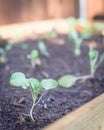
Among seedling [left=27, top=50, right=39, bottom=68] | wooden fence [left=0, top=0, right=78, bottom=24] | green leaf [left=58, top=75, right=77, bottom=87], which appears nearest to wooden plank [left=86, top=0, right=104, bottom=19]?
wooden fence [left=0, top=0, right=78, bottom=24]

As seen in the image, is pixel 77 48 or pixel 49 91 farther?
pixel 77 48

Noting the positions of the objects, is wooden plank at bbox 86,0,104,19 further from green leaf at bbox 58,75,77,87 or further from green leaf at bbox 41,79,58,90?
green leaf at bbox 41,79,58,90

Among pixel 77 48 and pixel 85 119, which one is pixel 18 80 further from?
pixel 77 48

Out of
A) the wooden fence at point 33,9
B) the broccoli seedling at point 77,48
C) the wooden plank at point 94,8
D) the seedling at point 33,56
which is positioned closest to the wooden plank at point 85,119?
the seedling at point 33,56

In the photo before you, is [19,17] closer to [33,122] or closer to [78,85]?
[78,85]

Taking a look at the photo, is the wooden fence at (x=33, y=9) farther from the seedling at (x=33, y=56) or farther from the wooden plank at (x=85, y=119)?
the wooden plank at (x=85, y=119)

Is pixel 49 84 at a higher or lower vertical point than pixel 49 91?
higher

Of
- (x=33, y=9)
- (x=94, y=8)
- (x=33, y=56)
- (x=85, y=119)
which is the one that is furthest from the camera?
(x=94, y=8)

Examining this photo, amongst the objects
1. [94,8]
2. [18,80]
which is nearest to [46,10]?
[94,8]
